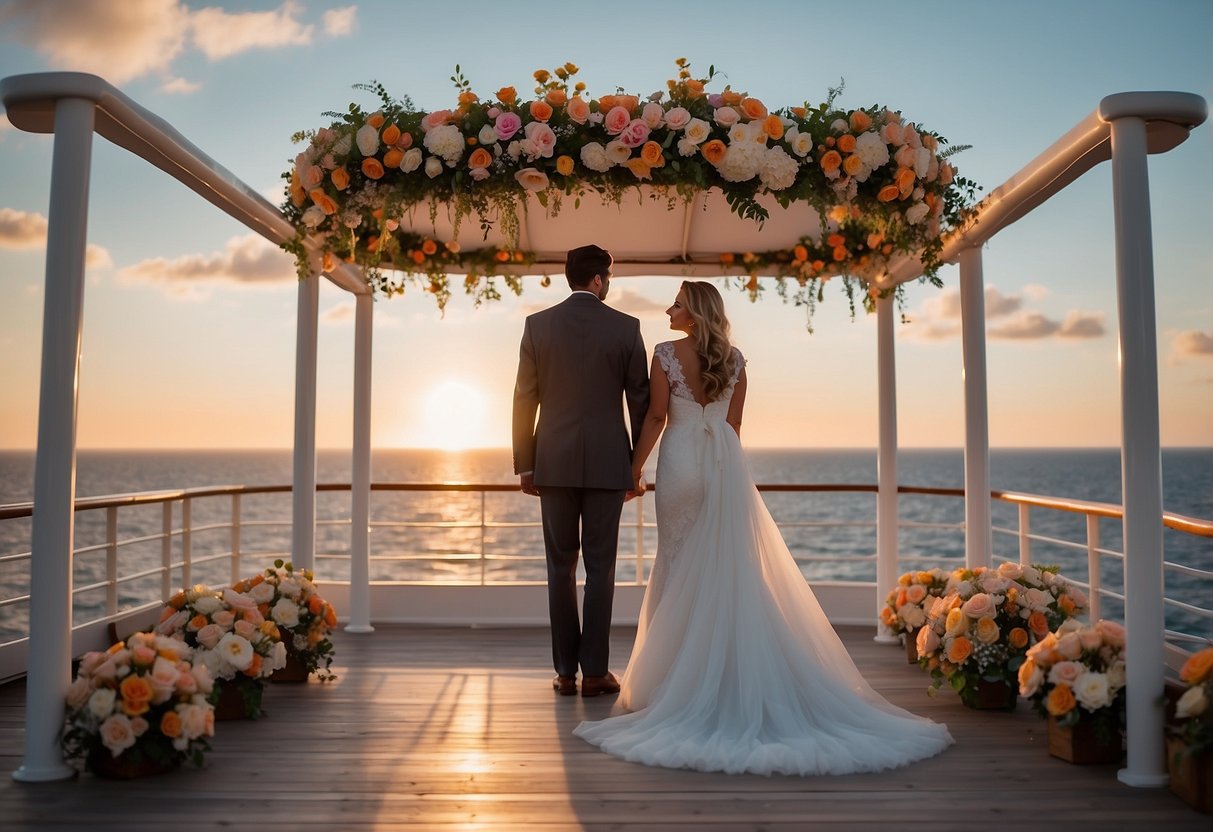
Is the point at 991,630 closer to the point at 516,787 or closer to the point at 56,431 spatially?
the point at 516,787

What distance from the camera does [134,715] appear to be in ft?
9.57

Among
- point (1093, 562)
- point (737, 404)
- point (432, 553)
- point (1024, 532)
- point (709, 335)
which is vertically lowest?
A: point (432, 553)

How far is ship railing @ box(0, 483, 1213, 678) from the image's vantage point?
4.59 meters

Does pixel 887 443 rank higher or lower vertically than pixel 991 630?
higher

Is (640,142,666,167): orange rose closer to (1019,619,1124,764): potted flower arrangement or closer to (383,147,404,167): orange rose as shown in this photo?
(383,147,404,167): orange rose

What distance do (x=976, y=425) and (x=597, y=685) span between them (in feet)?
6.98

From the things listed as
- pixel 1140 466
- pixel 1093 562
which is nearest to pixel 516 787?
pixel 1140 466

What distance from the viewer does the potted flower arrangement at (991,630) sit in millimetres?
3793

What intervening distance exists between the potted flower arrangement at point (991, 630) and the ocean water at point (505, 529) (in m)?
16.7

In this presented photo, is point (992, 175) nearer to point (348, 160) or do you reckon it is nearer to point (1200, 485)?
point (348, 160)

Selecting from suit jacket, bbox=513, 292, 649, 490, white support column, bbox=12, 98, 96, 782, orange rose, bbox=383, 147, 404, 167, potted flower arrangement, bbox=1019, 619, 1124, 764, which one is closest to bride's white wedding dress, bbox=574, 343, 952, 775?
suit jacket, bbox=513, 292, 649, 490

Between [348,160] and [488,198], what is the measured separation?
57 centimetres

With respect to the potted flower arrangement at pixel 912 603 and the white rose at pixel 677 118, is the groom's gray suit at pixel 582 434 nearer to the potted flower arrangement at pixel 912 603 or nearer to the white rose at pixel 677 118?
the white rose at pixel 677 118

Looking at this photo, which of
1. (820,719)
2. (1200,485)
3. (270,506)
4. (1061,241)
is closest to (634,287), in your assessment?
(1061,241)
